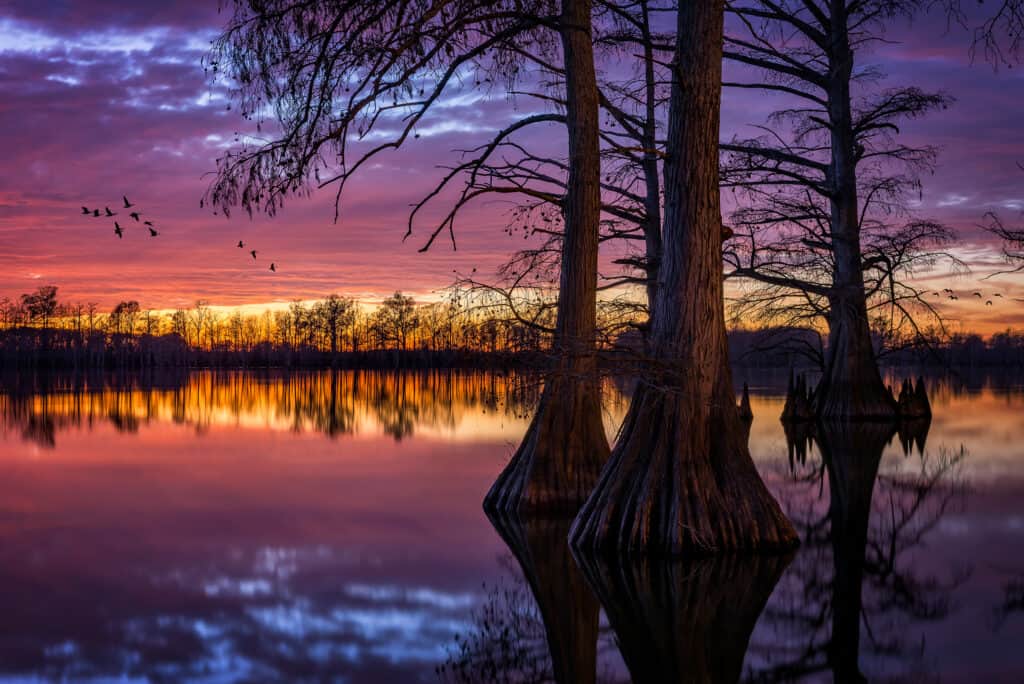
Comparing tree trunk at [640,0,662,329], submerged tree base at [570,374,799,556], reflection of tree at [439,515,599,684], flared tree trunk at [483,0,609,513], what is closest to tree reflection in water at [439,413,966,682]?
reflection of tree at [439,515,599,684]

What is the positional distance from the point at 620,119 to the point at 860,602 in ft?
31.9

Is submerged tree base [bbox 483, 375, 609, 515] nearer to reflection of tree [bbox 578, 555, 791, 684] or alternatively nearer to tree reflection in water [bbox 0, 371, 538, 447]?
reflection of tree [bbox 578, 555, 791, 684]

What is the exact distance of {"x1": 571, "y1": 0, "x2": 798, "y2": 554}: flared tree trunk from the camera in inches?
353

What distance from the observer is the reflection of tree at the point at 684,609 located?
253 inches

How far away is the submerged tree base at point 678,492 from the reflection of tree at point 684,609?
19cm

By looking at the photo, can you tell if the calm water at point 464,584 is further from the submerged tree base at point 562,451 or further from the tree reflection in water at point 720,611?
the submerged tree base at point 562,451

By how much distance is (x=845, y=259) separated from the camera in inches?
945

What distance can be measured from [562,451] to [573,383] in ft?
2.78

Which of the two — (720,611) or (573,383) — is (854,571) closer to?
(720,611)

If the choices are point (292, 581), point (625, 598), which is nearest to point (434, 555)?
point (292, 581)

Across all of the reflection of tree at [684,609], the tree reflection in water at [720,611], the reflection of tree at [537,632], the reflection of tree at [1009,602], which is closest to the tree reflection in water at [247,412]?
the tree reflection in water at [720,611]

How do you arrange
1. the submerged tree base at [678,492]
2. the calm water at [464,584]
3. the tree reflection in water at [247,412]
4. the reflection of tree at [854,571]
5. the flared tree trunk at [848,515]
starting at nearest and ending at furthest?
the calm water at [464,584] → the reflection of tree at [854,571] → the flared tree trunk at [848,515] → the submerged tree base at [678,492] → the tree reflection in water at [247,412]

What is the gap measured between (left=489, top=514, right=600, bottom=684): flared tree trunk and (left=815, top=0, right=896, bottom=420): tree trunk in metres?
15.0

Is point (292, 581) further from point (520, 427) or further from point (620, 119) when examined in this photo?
point (520, 427)
